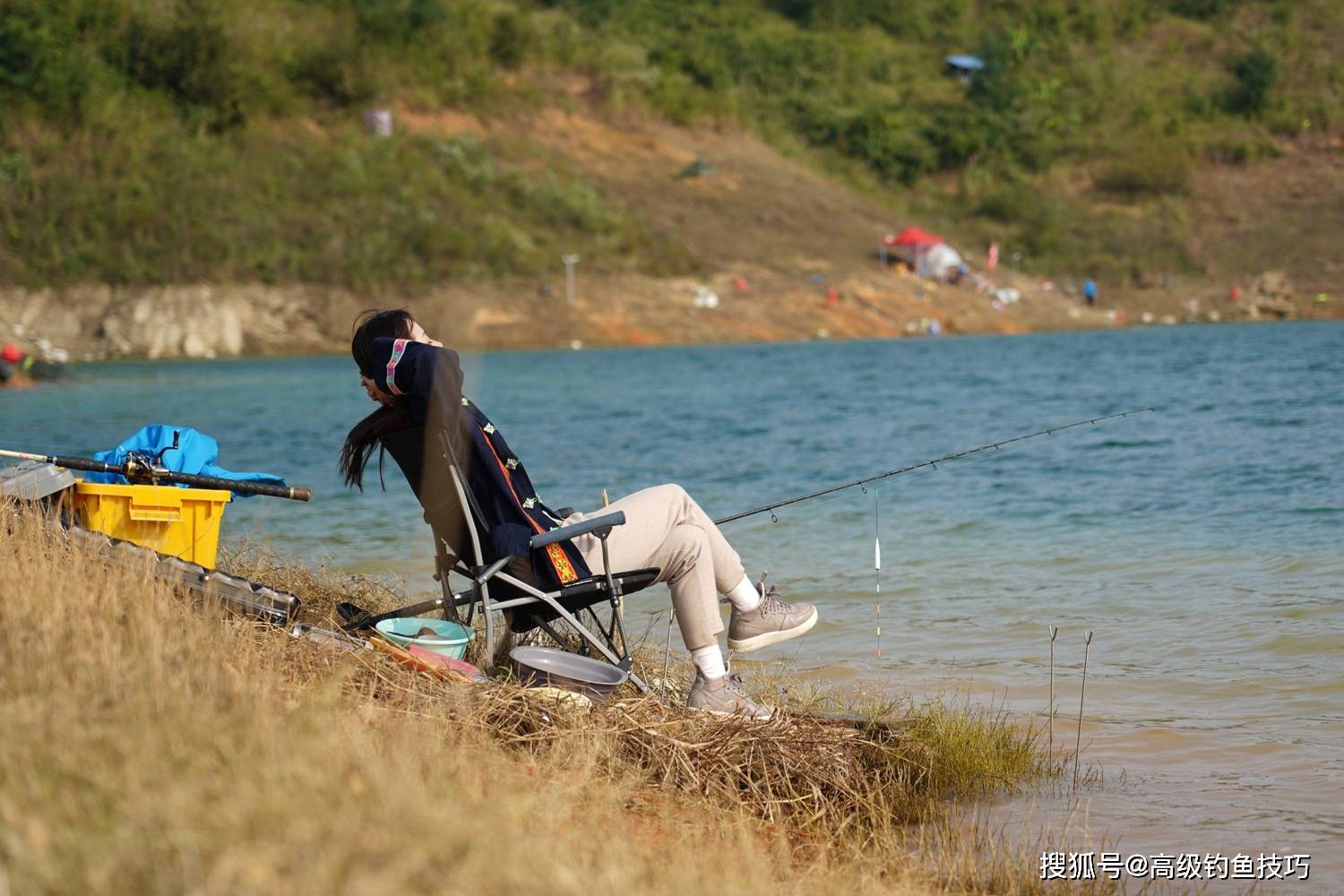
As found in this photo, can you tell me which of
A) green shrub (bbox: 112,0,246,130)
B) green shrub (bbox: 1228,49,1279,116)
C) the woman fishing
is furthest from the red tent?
the woman fishing

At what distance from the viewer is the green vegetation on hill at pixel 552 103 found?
131ft

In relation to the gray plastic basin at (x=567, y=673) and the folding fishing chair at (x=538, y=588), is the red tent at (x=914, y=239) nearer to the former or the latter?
the folding fishing chair at (x=538, y=588)

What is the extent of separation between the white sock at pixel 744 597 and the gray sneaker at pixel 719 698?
0.31m

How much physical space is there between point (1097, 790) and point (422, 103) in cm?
4664

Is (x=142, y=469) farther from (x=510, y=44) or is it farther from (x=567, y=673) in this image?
(x=510, y=44)

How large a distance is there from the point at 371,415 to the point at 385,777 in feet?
7.70

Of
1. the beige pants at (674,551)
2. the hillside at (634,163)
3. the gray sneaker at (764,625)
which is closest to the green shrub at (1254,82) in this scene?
the hillside at (634,163)

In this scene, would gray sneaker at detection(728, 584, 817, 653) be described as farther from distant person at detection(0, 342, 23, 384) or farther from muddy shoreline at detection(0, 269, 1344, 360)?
muddy shoreline at detection(0, 269, 1344, 360)

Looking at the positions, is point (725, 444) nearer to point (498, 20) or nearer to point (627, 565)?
point (627, 565)

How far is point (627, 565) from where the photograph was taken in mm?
4535

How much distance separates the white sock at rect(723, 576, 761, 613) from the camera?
4766 millimetres

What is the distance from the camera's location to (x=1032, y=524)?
1048 cm

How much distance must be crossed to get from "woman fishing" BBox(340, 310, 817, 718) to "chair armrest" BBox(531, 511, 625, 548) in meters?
0.05

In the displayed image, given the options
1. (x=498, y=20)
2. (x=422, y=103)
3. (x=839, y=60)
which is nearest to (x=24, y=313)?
(x=422, y=103)
